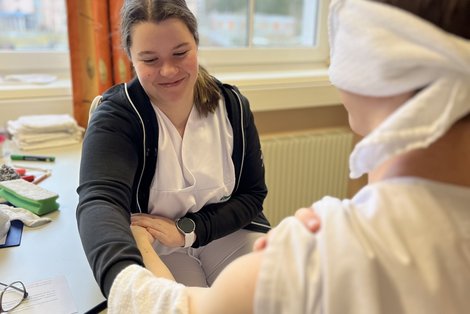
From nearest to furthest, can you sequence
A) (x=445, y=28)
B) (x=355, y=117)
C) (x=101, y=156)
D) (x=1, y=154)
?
(x=445, y=28)
(x=355, y=117)
(x=101, y=156)
(x=1, y=154)

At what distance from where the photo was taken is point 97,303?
3.19 feet

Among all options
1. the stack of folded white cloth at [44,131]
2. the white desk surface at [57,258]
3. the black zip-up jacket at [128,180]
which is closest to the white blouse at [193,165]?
the black zip-up jacket at [128,180]

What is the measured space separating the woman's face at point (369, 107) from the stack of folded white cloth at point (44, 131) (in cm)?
146

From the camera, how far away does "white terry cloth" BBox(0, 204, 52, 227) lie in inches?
50.8

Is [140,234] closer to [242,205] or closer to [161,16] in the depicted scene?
[242,205]

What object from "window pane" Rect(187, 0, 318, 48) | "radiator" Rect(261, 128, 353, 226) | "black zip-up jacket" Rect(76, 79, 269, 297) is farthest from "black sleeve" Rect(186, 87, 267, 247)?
"window pane" Rect(187, 0, 318, 48)

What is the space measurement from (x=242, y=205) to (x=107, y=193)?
1.45 feet

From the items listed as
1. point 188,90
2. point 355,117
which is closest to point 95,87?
point 188,90

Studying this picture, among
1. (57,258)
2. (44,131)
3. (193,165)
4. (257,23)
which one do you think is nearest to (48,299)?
(57,258)

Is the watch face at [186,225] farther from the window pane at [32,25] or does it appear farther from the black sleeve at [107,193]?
the window pane at [32,25]

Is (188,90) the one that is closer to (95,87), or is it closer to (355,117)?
(355,117)

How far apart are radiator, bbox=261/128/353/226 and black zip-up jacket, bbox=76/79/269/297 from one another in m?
1.00

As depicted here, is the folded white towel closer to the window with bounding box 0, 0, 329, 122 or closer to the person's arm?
the window with bounding box 0, 0, 329, 122

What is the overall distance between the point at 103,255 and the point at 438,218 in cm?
63
